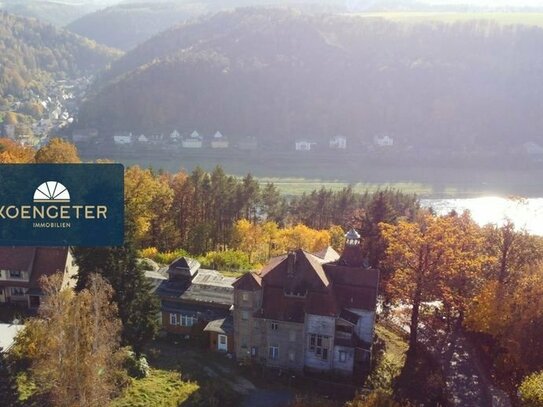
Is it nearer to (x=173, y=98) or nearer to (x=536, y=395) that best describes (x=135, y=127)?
(x=173, y=98)

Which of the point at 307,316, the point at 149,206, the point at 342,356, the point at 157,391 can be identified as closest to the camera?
the point at 157,391

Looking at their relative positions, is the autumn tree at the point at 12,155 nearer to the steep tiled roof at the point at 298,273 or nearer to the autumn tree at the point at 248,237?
the autumn tree at the point at 248,237

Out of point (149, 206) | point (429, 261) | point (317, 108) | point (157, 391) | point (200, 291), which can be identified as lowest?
point (157, 391)

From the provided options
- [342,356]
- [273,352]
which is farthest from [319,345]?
[273,352]

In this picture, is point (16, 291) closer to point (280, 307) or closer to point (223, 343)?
point (223, 343)

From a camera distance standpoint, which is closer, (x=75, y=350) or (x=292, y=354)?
(x=75, y=350)

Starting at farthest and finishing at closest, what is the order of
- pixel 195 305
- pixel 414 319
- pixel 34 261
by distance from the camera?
pixel 34 261 < pixel 195 305 < pixel 414 319
